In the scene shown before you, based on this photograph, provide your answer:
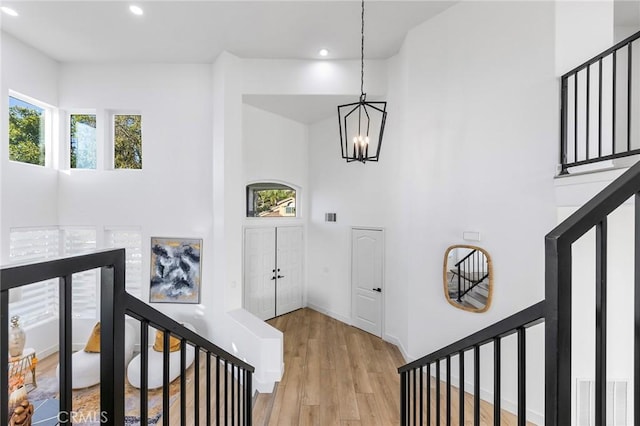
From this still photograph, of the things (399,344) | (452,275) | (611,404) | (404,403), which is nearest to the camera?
(404,403)

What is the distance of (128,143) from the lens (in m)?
5.28

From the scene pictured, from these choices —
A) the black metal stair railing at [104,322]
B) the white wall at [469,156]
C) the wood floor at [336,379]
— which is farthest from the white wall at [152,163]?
the black metal stair railing at [104,322]

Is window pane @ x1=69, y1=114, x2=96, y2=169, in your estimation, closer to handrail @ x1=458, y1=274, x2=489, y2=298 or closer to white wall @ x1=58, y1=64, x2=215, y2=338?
Answer: white wall @ x1=58, y1=64, x2=215, y2=338

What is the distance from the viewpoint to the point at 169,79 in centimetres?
512

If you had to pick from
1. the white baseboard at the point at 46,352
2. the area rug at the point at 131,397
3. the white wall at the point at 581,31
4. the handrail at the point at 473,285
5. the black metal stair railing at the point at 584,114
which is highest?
the white wall at the point at 581,31

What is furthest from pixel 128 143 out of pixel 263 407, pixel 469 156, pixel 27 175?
pixel 469 156

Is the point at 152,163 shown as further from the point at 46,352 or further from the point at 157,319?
the point at 157,319

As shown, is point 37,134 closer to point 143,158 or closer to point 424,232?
point 143,158

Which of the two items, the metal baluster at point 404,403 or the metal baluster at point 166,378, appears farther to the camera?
the metal baluster at point 404,403

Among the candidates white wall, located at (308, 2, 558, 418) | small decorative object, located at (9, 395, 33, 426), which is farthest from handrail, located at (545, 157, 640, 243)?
small decorative object, located at (9, 395, 33, 426)

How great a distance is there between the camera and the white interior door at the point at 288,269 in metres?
6.16

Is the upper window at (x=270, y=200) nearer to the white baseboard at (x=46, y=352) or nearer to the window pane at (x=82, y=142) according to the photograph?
the window pane at (x=82, y=142)

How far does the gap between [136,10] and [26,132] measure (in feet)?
9.01

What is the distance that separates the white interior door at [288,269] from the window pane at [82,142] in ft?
11.7
